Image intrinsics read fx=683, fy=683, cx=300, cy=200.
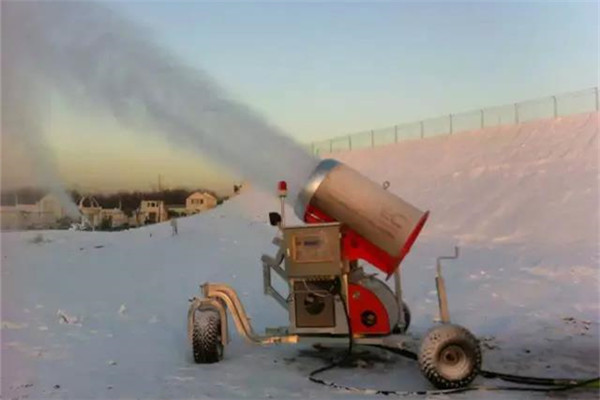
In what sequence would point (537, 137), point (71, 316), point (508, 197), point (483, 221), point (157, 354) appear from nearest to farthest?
point (157, 354) < point (71, 316) < point (483, 221) < point (508, 197) < point (537, 137)

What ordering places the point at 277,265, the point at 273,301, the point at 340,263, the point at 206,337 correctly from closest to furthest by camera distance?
1. the point at 340,263
2. the point at 206,337
3. the point at 277,265
4. the point at 273,301

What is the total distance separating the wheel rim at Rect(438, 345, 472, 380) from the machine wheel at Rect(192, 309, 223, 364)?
9.84ft

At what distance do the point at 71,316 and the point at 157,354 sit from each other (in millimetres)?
3619

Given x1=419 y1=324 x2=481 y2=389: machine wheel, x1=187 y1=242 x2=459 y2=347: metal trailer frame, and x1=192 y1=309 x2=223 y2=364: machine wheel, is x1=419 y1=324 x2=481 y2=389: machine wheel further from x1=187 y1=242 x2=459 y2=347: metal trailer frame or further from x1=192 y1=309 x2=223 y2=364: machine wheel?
x1=192 y1=309 x2=223 y2=364: machine wheel

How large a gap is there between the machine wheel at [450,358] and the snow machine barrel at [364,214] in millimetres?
1332

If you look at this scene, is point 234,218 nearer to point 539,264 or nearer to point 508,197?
point 508,197

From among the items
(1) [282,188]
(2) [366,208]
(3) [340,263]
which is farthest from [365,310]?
(1) [282,188]

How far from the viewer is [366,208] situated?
871cm

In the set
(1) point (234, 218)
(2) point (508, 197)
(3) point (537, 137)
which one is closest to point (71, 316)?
(1) point (234, 218)

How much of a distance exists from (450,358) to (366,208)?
6.93 ft

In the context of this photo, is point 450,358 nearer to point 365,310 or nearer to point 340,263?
point 365,310

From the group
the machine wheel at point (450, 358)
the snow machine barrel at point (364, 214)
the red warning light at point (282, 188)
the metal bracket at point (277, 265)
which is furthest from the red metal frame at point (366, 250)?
the machine wheel at point (450, 358)

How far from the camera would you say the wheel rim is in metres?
7.72

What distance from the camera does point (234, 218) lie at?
88.7ft
